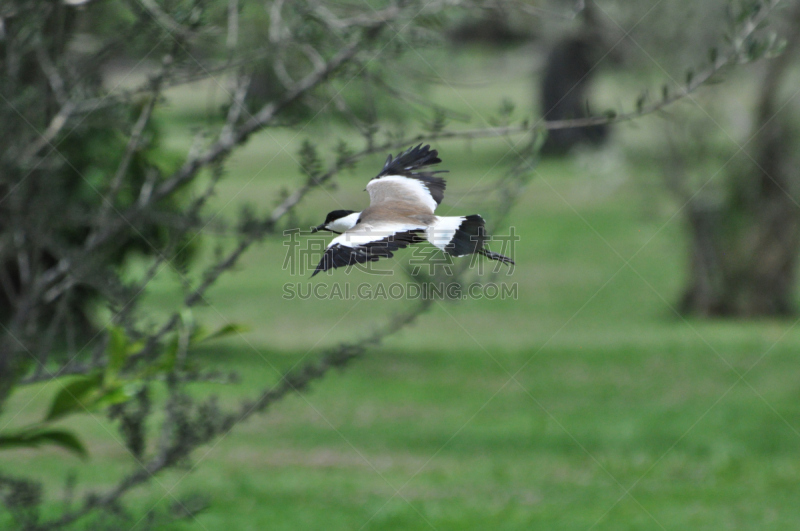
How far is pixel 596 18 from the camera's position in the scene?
48.4ft

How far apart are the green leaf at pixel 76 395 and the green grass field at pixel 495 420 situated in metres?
0.53

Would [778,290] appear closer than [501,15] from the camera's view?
No

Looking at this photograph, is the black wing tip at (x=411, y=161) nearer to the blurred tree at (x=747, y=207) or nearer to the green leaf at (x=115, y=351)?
the green leaf at (x=115, y=351)

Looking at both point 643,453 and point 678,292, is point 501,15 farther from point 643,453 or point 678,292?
point 678,292

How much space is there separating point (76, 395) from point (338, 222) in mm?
1606

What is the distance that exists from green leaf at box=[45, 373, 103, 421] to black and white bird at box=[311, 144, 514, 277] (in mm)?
1468

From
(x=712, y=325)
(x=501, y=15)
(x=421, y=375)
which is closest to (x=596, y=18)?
(x=712, y=325)

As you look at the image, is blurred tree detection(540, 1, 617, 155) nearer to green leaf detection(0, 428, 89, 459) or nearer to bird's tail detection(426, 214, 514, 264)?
green leaf detection(0, 428, 89, 459)

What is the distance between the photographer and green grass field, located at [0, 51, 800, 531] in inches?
286

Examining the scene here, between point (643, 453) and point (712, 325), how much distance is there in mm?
6958

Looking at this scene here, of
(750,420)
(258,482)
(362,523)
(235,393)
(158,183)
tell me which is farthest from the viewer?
(235,393)

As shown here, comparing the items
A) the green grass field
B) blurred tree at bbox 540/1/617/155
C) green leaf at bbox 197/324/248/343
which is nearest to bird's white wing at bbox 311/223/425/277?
the green grass field

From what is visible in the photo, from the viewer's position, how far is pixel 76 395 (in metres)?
2.86

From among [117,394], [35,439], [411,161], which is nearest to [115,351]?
[117,394]
